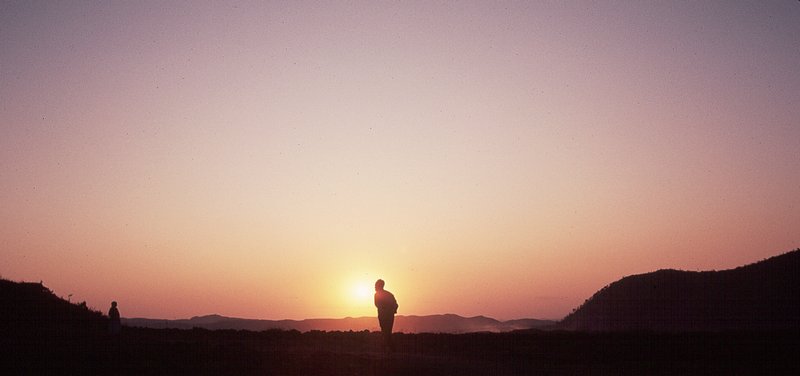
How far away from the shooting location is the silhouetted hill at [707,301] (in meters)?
63.9

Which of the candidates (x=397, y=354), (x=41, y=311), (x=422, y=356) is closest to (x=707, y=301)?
(x=397, y=354)

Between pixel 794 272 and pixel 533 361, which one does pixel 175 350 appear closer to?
pixel 533 361

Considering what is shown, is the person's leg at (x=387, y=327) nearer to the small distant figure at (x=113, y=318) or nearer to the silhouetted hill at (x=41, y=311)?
the small distant figure at (x=113, y=318)

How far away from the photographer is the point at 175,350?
2117cm

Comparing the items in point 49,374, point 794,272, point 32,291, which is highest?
point 794,272

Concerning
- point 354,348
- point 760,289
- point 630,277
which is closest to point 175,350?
point 354,348

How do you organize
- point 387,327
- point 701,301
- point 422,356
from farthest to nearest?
1. point 701,301
2. point 387,327
3. point 422,356

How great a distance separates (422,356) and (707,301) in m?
55.3

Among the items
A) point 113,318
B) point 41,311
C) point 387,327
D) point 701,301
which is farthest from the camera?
point 701,301

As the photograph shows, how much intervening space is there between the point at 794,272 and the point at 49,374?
67.1 metres

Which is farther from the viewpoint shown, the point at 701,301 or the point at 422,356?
the point at 701,301

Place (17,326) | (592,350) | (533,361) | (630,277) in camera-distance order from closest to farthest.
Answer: (533,361) → (592,350) → (17,326) → (630,277)

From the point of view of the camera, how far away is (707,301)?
70.0 metres

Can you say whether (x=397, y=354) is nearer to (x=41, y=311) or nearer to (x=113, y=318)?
(x=113, y=318)
